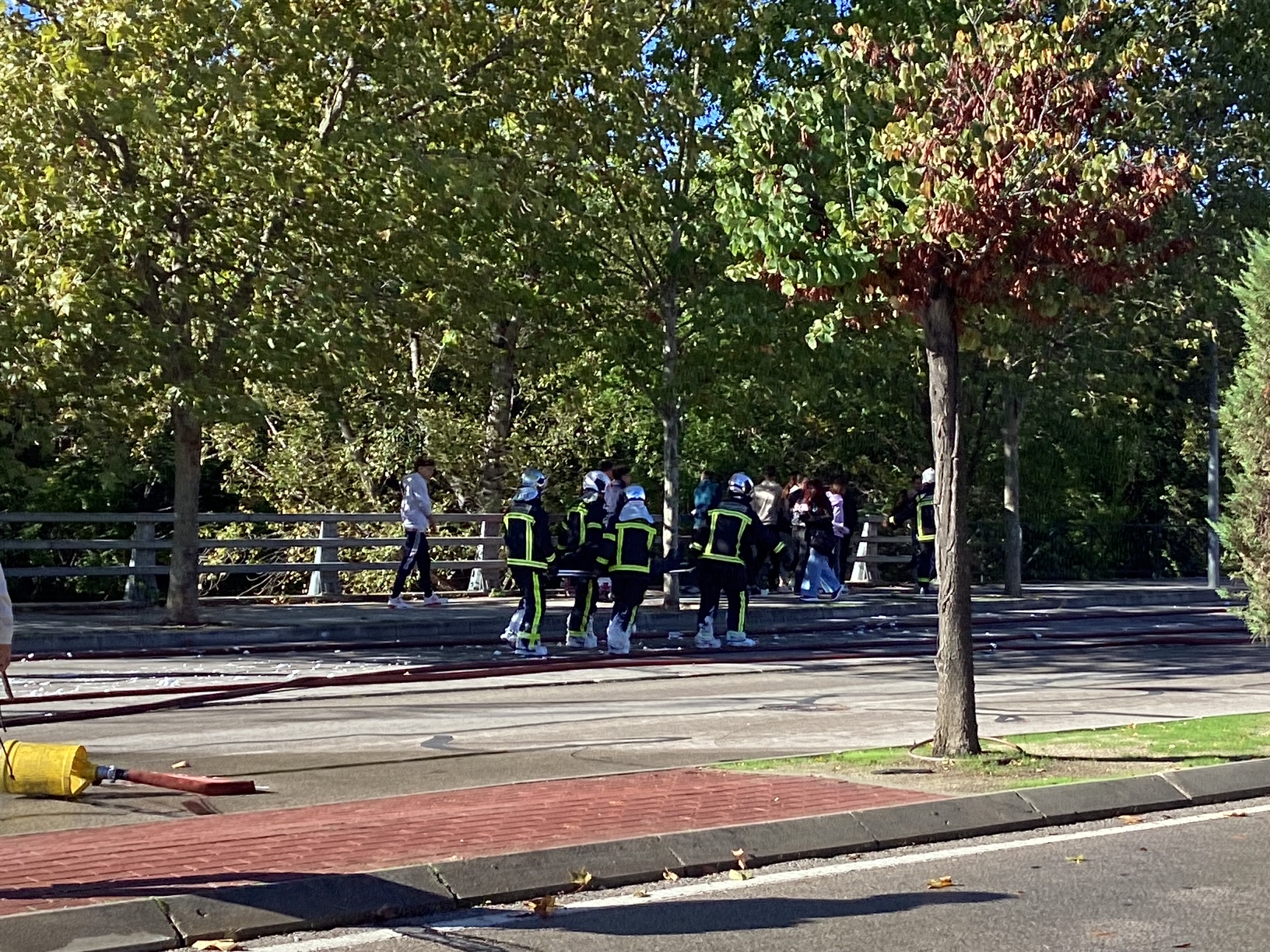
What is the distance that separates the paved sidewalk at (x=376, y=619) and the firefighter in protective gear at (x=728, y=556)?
180 cm

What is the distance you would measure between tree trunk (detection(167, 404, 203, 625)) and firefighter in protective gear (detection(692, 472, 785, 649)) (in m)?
6.10

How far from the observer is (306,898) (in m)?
6.44

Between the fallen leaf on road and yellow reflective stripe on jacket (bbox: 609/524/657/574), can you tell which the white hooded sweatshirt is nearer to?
yellow reflective stripe on jacket (bbox: 609/524/657/574)

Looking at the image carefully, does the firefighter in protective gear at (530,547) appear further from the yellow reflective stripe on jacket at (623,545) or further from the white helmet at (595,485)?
the white helmet at (595,485)

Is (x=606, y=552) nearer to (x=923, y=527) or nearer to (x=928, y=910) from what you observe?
(x=923, y=527)

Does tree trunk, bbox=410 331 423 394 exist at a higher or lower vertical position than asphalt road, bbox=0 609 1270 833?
higher

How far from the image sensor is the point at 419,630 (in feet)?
66.5

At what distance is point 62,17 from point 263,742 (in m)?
11.6

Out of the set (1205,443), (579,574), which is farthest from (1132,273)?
(1205,443)

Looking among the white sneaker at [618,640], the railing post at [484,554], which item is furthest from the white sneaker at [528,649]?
the railing post at [484,554]

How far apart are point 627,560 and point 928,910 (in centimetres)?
1083

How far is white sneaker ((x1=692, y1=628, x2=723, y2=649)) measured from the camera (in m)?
18.9

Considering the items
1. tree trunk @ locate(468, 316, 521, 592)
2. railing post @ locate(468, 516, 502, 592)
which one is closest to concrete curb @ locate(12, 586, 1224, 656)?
railing post @ locate(468, 516, 502, 592)

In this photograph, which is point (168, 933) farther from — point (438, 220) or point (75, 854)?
point (438, 220)
